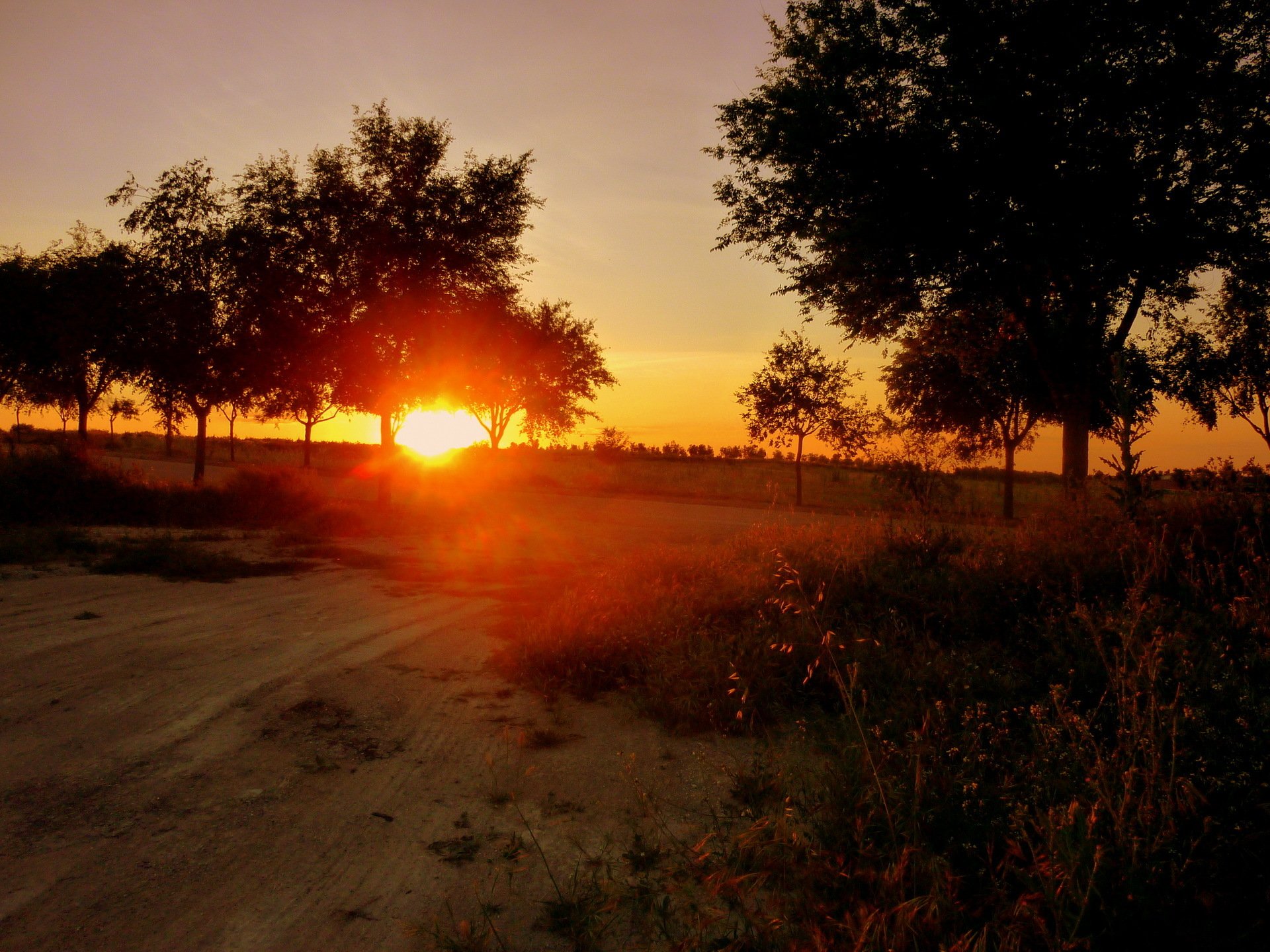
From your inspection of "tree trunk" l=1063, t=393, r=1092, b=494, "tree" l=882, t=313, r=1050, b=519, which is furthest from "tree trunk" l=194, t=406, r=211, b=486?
"tree trunk" l=1063, t=393, r=1092, b=494

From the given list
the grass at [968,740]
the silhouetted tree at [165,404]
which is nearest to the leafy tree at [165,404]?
the silhouetted tree at [165,404]

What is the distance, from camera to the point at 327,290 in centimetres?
1617

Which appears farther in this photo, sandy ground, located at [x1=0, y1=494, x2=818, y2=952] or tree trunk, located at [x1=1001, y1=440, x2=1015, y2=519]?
tree trunk, located at [x1=1001, y1=440, x2=1015, y2=519]

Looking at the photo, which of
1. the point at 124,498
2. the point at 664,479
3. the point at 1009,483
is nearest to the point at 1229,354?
the point at 1009,483

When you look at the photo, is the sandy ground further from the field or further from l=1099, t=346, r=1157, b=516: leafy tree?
l=1099, t=346, r=1157, b=516: leafy tree

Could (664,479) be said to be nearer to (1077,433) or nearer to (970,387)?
(970,387)

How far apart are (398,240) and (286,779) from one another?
14.1 m

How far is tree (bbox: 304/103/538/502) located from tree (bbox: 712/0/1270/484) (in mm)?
6569

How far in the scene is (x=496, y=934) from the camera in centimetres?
252

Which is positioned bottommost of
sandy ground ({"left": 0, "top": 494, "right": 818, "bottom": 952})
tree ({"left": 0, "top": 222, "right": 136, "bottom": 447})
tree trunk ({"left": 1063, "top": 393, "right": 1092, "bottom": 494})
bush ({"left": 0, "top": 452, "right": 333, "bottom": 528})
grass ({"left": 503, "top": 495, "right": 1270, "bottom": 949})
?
sandy ground ({"left": 0, "top": 494, "right": 818, "bottom": 952})

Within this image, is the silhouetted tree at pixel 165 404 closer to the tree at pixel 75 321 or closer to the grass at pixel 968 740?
the tree at pixel 75 321

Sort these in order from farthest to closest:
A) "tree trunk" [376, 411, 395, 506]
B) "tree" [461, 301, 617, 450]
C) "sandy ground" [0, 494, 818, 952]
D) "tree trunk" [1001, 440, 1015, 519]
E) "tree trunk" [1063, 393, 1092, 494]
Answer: "tree" [461, 301, 617, 450], "tree trunk" [1001, 440, 1015, 519], "tree trunk" [376, 411, 395, 506], "tree trunk" [1063, 393, 1092, 494], "sandy ground" [0, 494, 818, 952]

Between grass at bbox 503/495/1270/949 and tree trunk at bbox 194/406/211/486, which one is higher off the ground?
tree trunk at bbox 194/406/211/486

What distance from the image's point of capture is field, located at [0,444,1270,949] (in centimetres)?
254
